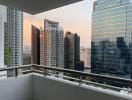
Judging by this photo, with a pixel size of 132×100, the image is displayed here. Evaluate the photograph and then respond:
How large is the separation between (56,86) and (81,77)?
2.00ft

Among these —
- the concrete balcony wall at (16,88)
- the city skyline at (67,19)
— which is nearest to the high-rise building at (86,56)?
the city skyline at (67,19)

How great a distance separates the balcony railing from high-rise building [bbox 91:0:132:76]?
28 centimetres

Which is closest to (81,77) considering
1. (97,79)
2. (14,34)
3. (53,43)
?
(97,79)

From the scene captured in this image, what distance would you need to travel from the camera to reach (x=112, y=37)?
3.26 meters

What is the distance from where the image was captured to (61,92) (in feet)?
9.45

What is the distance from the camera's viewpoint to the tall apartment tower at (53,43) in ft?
12.6

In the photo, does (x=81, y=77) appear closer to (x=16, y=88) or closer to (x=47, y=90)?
(x=47, y=90)

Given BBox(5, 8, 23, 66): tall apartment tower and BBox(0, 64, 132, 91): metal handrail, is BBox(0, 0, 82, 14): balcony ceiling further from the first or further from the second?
BBox(5, 8, 23, 66): tall apartment tower

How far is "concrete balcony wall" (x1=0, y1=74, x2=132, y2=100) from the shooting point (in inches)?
92.7

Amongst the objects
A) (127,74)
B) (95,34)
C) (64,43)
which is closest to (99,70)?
(127,74)

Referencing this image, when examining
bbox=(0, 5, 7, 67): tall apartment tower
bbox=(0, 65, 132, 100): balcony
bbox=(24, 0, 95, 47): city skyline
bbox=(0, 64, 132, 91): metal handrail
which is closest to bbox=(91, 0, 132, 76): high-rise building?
bbox=(0, 64, 132, 91): metal handrail

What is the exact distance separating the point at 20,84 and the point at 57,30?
1850mm

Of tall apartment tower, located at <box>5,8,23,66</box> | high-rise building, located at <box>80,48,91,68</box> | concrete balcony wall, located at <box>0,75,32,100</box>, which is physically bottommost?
concrete balcony wall, located at <box>0,75,32,100</box>

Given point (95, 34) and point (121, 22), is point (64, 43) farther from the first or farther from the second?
point (121, 22)
